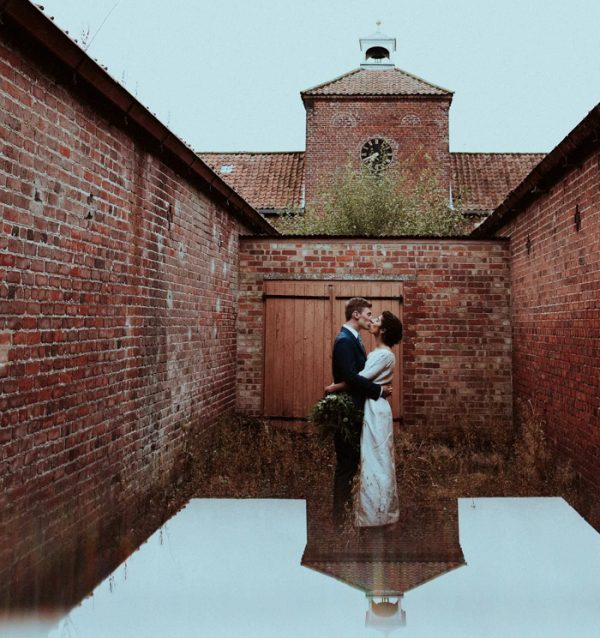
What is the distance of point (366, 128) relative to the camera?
23203 millimetres

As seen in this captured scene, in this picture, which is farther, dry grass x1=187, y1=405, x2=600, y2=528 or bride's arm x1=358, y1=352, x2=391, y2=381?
dry grass x1=187, y1=405, x2=600, y2=528

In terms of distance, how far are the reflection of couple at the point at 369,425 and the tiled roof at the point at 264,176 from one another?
17.1 meters

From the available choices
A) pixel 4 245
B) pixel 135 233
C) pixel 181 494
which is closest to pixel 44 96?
pixel 4 245

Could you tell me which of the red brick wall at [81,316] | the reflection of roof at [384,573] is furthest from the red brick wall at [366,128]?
the reflection of roof at [384,573]

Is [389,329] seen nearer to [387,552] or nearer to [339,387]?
[339,387]

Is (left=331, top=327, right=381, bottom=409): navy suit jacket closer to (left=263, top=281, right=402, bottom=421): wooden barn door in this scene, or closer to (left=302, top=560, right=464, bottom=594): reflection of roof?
(left=302, top=560, right=464, bottom=594): reflection of roof

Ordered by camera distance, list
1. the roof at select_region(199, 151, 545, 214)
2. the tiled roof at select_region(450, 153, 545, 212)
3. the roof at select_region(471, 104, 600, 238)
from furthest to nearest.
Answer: the roof at select_region(199, 151, 545, 214), the tiled roof at select_region(450, 153, 545, 212), the roof at select_region(471, 104, 600, 238)

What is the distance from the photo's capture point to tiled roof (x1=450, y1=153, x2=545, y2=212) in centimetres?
2158

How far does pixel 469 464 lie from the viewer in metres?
7.14

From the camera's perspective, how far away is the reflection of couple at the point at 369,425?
4383 mm

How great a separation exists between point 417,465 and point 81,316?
14.2 feet

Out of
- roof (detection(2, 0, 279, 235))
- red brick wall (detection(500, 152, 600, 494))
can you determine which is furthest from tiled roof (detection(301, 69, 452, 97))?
roof (detection(2, 0, 279, 235))

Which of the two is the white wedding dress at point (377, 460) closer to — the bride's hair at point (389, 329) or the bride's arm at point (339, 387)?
the bride's hair at point (389, 329)

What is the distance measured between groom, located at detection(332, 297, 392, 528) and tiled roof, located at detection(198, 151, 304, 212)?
664 inches
